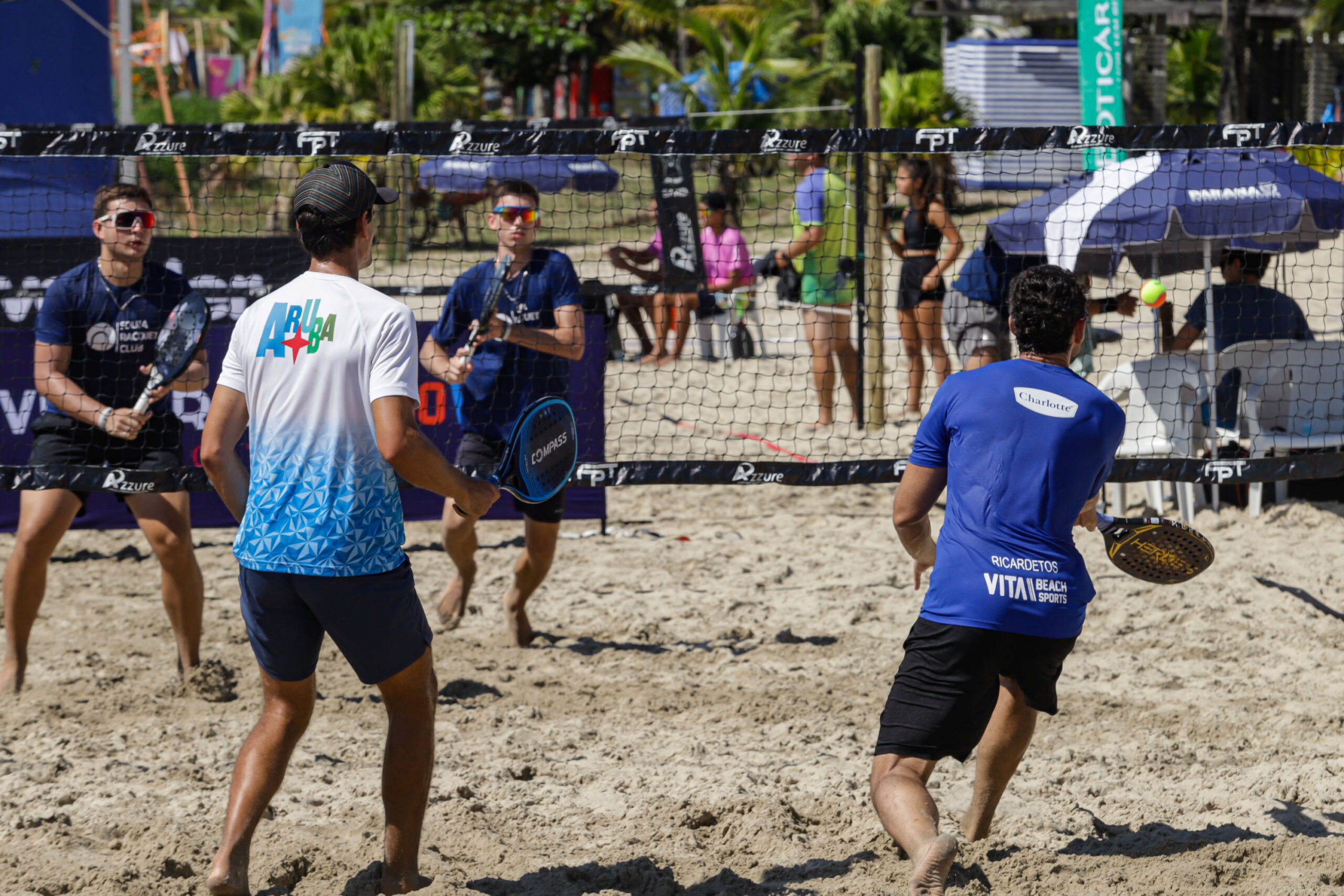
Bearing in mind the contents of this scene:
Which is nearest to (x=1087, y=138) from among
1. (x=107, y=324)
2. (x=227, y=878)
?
(x=107, y=324)

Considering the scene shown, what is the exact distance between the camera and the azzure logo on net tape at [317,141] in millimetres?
4523

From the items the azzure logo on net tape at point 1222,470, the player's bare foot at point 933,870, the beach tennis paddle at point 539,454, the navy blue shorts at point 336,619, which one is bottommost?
the player's bare foot at point 933,870

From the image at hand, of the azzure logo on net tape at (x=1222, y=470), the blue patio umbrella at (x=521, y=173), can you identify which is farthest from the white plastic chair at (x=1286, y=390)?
the blue patio umbrella at (x=521, y=173)

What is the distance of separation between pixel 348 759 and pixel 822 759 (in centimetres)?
159

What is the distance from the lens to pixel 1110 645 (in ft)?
17.0

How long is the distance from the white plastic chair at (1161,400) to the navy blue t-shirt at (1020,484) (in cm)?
404

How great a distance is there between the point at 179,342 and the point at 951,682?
2737 mm

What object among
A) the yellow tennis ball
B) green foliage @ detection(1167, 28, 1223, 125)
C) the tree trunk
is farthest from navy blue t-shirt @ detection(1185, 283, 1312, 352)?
green foliage @ detection(1167, 28, 1223, 125)

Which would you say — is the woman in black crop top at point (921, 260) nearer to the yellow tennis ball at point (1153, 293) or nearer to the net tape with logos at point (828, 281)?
the net tape with logos at point (828, 281)

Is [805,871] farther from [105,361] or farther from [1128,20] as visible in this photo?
[1128,20]

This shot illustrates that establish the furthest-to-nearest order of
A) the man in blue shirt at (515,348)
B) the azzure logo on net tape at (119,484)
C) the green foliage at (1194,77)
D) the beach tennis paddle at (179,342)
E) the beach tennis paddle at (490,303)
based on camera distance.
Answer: the green foliage at (1194,77) < the man in blue shirt at (515,348) < the azzure logo on net tape at (119,484) < the beach tennis paddle at (490,303) < the beach tennis paddle at (179,342)

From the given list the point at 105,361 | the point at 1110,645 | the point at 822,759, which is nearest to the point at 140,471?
the point at 105,361

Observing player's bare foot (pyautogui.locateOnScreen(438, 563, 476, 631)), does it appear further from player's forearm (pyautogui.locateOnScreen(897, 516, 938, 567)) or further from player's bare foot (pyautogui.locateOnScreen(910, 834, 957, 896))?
player's bare foot (pyautogui.locateOnScreen(910, 834, 957, 896))

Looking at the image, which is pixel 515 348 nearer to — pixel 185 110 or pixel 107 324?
pixel 107 324
